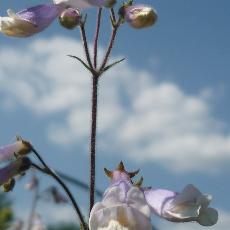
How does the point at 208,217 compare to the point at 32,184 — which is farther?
the point at 32,184

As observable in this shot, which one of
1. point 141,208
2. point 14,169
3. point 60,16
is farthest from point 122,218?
point 60,16

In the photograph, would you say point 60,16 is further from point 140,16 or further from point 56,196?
point 56,196

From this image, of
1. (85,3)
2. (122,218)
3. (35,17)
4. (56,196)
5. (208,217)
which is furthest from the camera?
(56,196)

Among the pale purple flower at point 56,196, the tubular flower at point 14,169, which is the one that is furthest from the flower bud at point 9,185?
the pale purple flower at point 56,196

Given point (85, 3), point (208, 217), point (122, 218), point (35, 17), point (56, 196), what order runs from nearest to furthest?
point (122, 218) < point (208, 217) < point (85, 3) < point (35, 17) < point (56, 196)

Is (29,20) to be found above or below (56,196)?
above

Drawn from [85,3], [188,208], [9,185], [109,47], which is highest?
[85,3]

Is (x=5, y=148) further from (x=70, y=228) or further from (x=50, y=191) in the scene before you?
(x=70, y=228)

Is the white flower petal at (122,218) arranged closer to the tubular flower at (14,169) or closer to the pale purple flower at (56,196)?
the tubular flower at (14,169)
